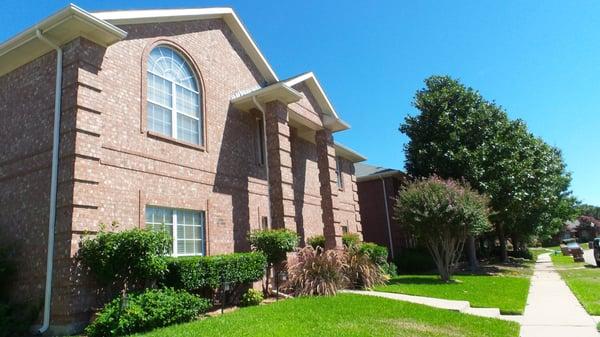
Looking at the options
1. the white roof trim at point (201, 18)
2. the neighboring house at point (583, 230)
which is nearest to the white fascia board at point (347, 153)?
the white roof trim at point (201, 18)

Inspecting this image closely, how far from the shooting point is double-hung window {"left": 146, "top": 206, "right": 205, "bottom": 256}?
1172cm

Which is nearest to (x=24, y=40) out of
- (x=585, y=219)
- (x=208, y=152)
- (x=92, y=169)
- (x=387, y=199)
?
(x=92, y=169)

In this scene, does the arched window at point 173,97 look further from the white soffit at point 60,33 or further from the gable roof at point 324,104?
the gable roof at point 324,104

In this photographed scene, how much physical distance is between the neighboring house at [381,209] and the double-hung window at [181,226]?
61.3 feet

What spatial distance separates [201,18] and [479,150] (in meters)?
17.6

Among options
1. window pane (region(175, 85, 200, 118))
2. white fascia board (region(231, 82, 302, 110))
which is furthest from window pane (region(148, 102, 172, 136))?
white fascia board (region(231, 82, 302, 110))

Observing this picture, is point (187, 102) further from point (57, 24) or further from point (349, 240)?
point (349, 240)

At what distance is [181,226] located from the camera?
1244 cm

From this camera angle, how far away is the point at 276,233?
45.4ft

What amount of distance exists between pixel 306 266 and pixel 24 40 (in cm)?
927

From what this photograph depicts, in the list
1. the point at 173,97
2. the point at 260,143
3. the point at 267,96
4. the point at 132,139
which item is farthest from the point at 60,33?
the point at 260,143

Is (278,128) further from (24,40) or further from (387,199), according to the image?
(387,199)

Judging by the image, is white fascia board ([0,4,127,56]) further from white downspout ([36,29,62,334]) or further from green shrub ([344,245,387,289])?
green shrub ([344,245,387,289])

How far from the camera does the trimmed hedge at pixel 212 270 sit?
405 inches
